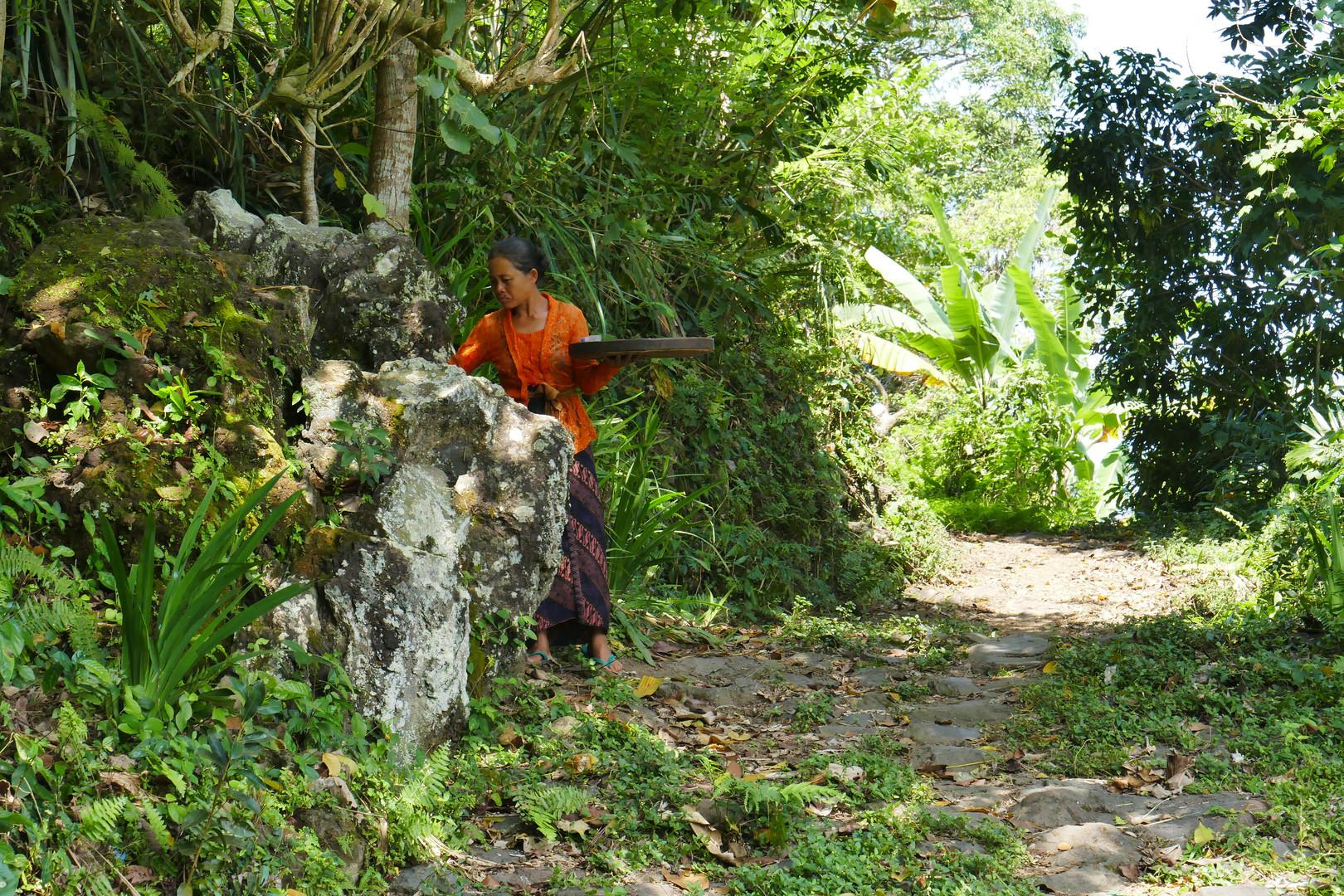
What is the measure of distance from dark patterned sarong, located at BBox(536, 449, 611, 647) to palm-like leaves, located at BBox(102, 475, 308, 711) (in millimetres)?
1687

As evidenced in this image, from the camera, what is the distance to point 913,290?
10.6 m

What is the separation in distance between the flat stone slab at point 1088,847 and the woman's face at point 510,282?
2698mm

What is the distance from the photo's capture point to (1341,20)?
20.6 feet

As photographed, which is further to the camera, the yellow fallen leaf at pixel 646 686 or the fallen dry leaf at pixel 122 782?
the yellow fallen leaf at pixel 646 686

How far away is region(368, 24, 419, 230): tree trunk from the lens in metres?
4.32

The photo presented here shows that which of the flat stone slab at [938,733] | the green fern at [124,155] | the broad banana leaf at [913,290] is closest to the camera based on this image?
the green fern at [124,155]

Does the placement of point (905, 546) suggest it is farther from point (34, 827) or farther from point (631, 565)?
point (34, 827)

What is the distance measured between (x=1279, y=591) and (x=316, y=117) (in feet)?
18.5

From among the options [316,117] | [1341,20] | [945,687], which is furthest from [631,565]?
[1341,20]

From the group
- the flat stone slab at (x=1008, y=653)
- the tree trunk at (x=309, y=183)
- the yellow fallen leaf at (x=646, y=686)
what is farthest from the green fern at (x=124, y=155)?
the flat stone slab at (x=1008, y=653)

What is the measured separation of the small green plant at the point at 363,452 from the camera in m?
3.23

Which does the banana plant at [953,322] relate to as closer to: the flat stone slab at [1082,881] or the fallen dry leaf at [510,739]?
the fallen dry leaf at [510,739]

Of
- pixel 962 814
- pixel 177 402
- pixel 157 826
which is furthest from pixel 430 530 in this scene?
pixel 962 814

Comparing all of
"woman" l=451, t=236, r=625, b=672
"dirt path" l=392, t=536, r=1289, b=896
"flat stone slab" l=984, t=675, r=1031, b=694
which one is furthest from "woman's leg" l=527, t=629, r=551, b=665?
"flat stone slab" l=984, t=675, r=1031, b=694
